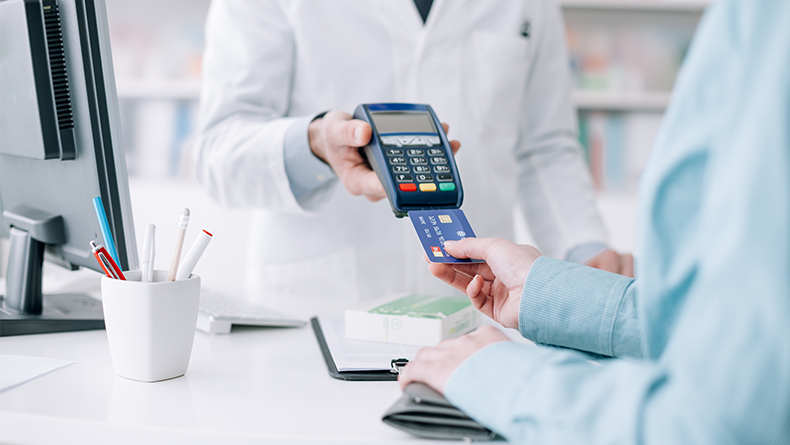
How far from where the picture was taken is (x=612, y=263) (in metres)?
1.06

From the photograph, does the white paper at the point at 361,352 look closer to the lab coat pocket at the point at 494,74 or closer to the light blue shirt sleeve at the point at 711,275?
the light blue shirt sleeve at the point at 711,275

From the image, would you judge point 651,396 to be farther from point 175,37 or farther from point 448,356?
point 175,37

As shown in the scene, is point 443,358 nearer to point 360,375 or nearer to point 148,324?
point 360,375

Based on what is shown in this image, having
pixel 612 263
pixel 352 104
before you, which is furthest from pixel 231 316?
pixel 612 263

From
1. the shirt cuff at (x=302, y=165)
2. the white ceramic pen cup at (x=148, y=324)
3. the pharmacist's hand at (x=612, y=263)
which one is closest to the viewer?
the white ceramic pen cup at (x=148, y=324)

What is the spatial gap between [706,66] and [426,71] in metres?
0.78

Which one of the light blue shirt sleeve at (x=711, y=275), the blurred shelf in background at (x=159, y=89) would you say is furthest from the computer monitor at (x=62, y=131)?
the blurred shelf in background at (x=159, y=89)

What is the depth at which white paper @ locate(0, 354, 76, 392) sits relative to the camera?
561 mm

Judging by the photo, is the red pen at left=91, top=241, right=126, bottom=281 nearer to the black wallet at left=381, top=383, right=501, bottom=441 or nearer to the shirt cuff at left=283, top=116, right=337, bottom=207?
the black wallet at left=381, top=383, right=501, bottom=441

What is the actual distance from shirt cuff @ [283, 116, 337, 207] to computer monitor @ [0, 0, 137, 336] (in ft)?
0.96

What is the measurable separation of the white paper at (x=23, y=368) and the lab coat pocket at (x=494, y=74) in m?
0.80

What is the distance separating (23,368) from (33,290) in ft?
0.65

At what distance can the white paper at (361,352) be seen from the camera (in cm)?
60

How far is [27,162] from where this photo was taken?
79 centimetres
